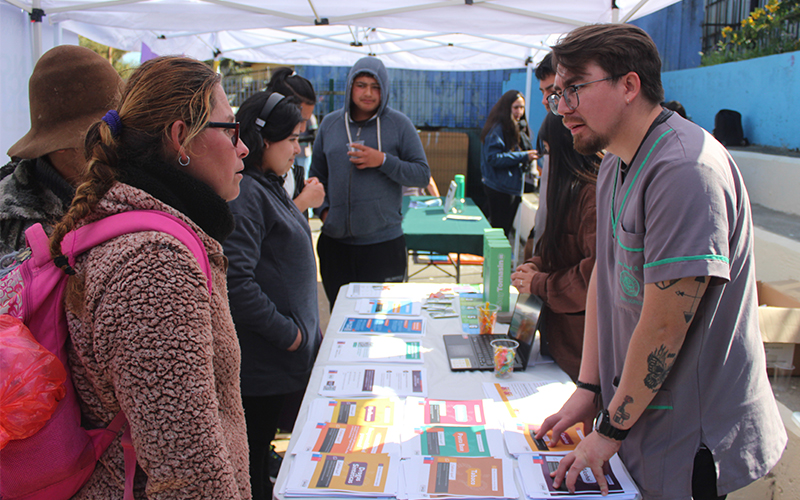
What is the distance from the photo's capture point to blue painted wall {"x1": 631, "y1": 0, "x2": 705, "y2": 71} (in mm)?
7625

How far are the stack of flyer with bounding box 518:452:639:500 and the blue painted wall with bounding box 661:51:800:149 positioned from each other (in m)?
4.75

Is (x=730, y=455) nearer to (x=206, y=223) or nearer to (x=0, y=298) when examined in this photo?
(x=206, y=223)

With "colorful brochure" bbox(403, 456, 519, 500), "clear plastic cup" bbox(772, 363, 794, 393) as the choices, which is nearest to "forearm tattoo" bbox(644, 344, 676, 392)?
"colorful brochure" bbox(403, 456, 519, 500)

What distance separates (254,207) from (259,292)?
31 centimetres

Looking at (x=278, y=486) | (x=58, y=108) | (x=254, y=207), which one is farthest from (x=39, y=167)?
(x=278, y=486)

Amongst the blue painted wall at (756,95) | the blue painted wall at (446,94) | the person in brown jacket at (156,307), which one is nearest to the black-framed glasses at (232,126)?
the person in brown jacket at (156,307)

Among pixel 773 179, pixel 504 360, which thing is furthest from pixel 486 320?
pixel 773 179

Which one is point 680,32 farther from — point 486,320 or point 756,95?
point 486,320

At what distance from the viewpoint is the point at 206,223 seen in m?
1.04

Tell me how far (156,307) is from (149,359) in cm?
8

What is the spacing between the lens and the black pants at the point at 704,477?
1139 mm

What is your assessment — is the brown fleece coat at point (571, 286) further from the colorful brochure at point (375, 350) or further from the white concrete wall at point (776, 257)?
the white concrete wall at point (776, 257)

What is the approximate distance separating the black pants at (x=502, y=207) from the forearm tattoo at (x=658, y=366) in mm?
4575

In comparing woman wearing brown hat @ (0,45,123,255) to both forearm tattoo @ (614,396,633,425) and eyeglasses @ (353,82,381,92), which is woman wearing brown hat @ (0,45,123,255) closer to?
forearm tattoo @ (614,396,633,425)
